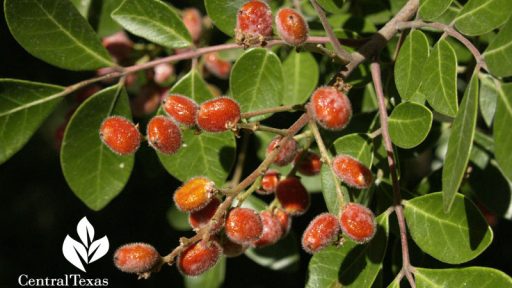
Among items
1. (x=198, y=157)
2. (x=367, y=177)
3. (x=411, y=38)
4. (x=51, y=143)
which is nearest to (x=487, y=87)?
(x=411, y=38)

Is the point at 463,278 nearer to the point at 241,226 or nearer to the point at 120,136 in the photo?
the point at 241,226

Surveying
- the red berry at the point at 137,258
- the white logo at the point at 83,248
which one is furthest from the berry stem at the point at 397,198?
the white logo at the point at 83,248

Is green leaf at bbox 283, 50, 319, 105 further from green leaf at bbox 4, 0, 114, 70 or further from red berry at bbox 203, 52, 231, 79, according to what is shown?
green leaf at bbox 4, 0, 114, 70

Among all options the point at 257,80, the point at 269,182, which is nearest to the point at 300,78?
the point at 257,80

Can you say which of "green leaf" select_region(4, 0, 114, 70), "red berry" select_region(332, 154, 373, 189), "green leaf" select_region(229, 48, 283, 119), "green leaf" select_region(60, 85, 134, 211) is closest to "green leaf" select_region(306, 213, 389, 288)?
"red berry" select_region(332, 154, 373, 189)

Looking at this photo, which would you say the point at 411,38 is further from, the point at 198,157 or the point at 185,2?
the point at 185,2
